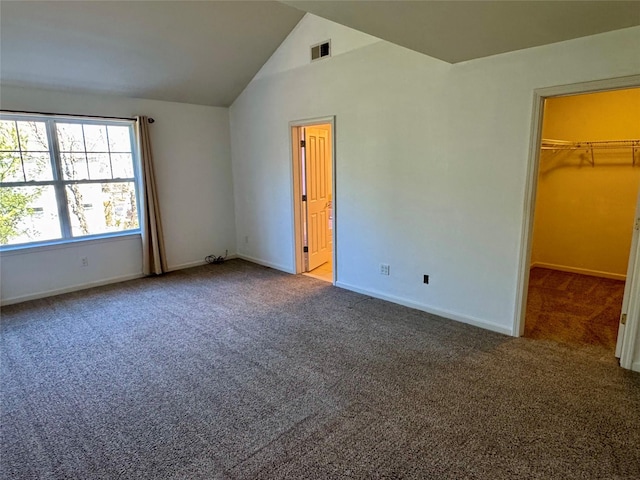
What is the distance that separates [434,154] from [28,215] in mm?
4636

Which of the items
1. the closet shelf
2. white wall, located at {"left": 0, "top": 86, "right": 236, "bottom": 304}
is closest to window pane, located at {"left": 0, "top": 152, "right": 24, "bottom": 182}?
white wall, located at {"left": 0, "top": 86, "right": 236, "bottom": 304}

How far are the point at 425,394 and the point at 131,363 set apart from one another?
227 cm

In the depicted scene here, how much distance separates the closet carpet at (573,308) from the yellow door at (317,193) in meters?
2.84

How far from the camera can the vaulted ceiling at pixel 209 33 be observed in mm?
2105

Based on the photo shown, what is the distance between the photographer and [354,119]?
159 inches

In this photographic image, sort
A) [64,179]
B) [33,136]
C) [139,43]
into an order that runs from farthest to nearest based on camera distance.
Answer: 1. [64,179]
2. [33,136]
3. [139,43]

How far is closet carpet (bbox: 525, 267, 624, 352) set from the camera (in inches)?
128

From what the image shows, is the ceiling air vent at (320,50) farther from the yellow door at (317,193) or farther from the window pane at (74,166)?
the window pane at (74,166)

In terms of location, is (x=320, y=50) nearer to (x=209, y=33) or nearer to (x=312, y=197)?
(x=209, y=33)

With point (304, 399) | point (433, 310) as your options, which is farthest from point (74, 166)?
point (433, 310)

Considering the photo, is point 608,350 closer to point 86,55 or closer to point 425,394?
point 425,394

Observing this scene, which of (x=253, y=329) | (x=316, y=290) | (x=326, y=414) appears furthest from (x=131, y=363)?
(x=316, y=290)

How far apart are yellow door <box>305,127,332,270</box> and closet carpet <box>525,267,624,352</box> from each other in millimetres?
2835

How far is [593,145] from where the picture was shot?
4637mm
